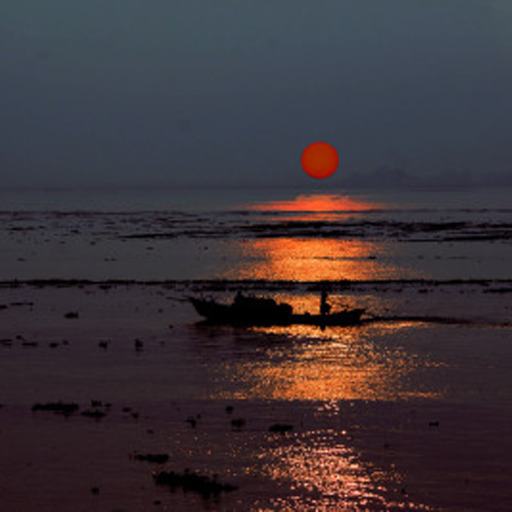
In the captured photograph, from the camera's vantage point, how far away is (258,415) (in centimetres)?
2473

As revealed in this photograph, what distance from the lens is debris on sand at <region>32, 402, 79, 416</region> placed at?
25172 mm

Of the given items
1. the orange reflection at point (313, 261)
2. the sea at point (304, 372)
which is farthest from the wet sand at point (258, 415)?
the orange reflection at point (313, 261)

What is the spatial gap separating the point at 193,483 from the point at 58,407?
316 inches

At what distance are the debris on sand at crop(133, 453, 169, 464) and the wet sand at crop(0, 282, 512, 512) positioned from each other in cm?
27

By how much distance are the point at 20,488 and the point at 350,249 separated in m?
82.2

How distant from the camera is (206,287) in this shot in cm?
6156

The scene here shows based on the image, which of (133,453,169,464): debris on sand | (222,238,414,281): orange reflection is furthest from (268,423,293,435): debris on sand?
(222,238,414,281): orange reflection

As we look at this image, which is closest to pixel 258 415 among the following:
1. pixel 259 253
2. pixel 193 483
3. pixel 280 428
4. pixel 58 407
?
pixel 280 428

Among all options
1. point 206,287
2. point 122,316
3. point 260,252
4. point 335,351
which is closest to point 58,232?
point 260,252

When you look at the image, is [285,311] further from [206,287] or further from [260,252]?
[260,252]

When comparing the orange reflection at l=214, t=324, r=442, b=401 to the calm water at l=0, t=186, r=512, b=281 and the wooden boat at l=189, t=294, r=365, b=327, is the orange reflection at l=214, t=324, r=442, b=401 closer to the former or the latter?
the wooden boat at l=189, t=294, r=365, b=327

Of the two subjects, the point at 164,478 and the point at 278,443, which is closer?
the point at 164,478

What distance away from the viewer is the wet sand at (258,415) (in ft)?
60.8

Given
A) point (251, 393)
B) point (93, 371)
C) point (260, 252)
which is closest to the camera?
point (251, 393)
